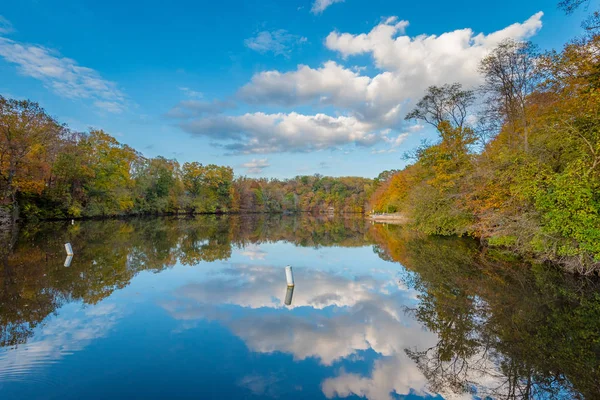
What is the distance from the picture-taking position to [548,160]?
10.3 m

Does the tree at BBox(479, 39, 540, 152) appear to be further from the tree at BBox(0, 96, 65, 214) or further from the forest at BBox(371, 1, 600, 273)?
the tree at BBox(0, 96, 65, 214)

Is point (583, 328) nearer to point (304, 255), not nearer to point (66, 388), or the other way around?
point (66, 388)

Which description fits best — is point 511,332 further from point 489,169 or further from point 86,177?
point 86,177

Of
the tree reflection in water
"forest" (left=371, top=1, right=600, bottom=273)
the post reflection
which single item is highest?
"forest" (left=371, top=1, right=600, bottom=273)

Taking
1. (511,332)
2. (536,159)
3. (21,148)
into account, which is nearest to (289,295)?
(511,332)

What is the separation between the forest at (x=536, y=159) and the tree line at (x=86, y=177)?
99.6 ft

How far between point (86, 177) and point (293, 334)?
116ft

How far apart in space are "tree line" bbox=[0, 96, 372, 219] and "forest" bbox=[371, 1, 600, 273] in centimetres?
3036

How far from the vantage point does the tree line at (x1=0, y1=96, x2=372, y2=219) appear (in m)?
23.2

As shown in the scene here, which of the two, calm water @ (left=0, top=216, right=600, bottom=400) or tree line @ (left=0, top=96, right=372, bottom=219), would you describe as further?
tree line @ (left=0, top=96, right=372, bottom=219)

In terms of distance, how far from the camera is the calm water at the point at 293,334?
3715 mm

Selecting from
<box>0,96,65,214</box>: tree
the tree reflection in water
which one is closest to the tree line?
<box>0,96,65,214</box>: tree

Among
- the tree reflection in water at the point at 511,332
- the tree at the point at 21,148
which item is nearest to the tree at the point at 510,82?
the tree reflection in water at the point at 511,332

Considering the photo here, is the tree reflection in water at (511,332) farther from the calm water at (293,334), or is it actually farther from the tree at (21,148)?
the tree at (21,148)
